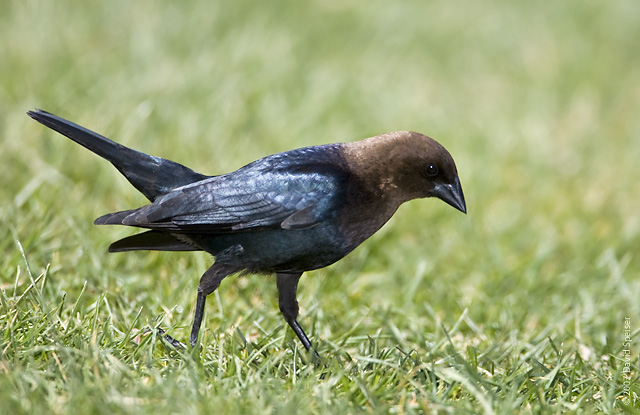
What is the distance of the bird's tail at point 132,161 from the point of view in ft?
11.5

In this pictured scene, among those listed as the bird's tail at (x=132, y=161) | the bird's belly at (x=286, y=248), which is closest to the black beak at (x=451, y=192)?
the bird's belly at (x=286, y=248)

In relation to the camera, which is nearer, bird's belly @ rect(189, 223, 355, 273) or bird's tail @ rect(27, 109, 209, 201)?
bird's belly @ rect(189, 223, 355, 273)

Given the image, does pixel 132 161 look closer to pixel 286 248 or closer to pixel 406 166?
pixel 286 248

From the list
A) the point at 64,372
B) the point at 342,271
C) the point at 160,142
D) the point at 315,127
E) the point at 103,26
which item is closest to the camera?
the point at 64,372

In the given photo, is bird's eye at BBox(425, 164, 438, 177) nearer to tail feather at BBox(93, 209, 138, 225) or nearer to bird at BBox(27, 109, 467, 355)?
bird at BBox(27, 109, 467, 355)

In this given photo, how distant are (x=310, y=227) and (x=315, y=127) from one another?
11.0 feet

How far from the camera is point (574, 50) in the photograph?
9.10 metres

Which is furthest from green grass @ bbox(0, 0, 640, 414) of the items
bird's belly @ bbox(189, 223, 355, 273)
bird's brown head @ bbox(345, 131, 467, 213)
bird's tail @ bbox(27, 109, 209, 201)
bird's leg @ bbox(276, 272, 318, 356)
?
bird's brown head @ bbox(345, 131, 467, 213)

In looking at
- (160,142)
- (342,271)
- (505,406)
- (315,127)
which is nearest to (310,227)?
(505,406)

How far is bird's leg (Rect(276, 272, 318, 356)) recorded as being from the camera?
3.62 metres

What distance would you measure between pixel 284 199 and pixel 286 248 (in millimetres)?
211

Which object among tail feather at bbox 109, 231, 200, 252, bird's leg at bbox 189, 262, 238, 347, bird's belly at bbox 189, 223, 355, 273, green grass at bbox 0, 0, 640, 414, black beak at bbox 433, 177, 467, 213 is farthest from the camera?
tail feather at bbox 109, 231, 200, 252

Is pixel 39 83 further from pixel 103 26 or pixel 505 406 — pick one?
pixel 505 406

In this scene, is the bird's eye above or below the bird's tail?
below
